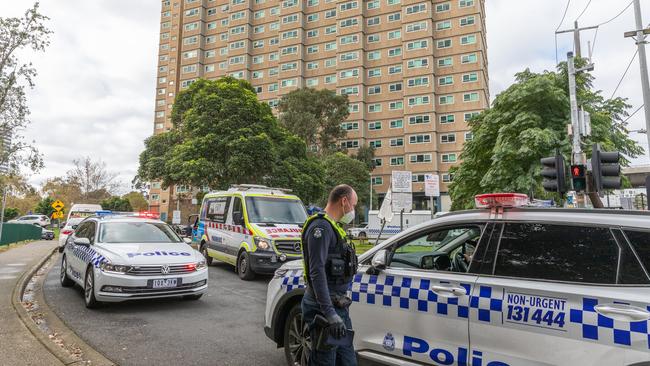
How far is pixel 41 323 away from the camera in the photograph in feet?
19.5

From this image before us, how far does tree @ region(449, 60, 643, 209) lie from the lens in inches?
741

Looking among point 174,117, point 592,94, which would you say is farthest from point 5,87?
point 592,94

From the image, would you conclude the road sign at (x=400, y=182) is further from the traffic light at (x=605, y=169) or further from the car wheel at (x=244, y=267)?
the traffic light at (x=605, y=169)

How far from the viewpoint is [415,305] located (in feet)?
10.7

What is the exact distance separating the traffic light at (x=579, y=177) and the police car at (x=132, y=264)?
25.6 feet

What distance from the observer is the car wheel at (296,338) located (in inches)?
152

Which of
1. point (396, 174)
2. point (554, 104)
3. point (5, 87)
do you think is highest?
point (554, 104)

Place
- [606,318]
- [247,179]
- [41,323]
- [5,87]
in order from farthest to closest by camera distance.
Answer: [247,179] → [5,87] → [41,323] → [606,318]

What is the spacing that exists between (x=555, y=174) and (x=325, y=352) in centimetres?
741

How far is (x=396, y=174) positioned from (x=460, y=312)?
10.2 meters

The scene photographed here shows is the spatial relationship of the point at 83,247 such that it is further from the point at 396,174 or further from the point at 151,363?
the point at 396,174

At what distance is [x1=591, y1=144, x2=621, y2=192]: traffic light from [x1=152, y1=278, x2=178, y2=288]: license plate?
7.80 m

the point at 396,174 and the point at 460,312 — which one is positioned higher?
the point at 396,174

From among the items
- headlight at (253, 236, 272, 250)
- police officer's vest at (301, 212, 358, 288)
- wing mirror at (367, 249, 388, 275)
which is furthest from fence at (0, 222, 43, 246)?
police officer's vest at (301, 212, 358, 288)
